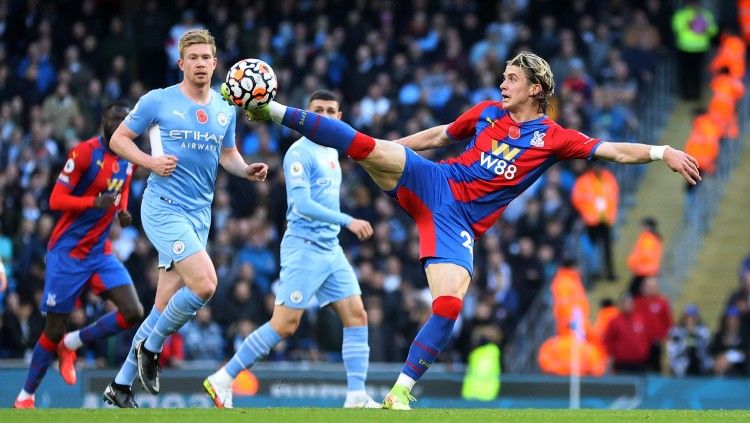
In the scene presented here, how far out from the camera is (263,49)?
26.1 m

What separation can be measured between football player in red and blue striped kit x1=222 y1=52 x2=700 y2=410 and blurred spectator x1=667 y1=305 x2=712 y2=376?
9.56 metres

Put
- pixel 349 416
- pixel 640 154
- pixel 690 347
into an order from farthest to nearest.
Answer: pixel 690 347
pixel 640 154
pixel 349 416

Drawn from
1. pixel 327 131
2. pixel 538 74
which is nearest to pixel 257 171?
pixel 327 131

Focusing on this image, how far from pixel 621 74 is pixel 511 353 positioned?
575 cm

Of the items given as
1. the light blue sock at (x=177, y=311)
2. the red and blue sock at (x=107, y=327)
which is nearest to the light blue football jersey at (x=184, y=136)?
the light blue sock at (x=177, y=311)

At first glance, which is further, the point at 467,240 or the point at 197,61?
the point at 197,61

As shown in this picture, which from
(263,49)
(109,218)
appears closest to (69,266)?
(109,218)

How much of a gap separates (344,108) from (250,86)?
550 inches

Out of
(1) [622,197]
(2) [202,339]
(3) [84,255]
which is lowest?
(2) [202,339]

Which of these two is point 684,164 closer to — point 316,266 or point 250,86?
point 250,86

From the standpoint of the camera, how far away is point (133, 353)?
12812 millimetres

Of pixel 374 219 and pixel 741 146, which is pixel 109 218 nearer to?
pixel 374 219

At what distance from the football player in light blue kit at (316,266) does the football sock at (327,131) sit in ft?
6.52

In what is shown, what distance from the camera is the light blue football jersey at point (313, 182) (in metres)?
13.6
